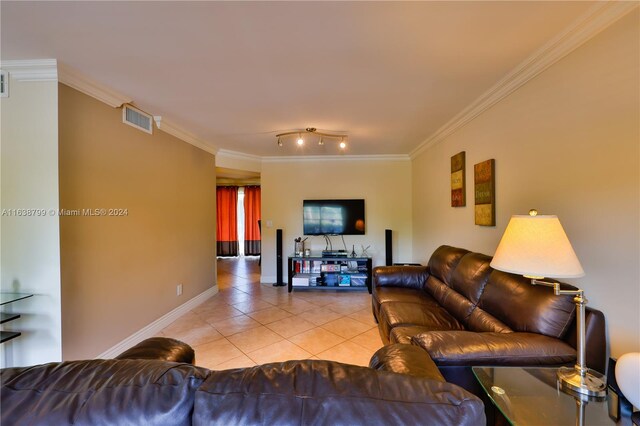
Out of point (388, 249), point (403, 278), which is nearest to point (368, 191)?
point (388, 249)

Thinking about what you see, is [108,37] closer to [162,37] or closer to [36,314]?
[162,37]

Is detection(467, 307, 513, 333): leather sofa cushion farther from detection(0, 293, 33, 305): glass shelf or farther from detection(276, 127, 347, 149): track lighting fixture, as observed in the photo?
detection(0, 293, 33, 305): glass shelf

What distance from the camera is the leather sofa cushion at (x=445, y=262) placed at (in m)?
2.57

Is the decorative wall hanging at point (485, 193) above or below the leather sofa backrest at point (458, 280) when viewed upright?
above

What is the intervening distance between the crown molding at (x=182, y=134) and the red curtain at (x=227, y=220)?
10.8ft

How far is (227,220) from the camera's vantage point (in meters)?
7.43

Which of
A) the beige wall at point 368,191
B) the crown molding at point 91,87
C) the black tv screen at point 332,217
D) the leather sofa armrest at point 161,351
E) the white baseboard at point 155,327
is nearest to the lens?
the leather sofa armrest at point 161,351

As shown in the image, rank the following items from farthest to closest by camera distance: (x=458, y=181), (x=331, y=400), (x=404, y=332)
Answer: (x=458, y=181), (x=404, y=332), (x=331, y=400)

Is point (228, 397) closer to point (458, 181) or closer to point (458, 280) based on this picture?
point (458, 280)

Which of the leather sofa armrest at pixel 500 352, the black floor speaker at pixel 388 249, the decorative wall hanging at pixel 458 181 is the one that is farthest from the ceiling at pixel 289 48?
the black floor speaker at pixel 388 249

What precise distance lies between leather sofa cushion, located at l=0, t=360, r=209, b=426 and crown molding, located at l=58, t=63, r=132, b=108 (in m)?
2.15

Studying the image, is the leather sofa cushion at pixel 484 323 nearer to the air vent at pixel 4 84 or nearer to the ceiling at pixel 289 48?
the ceiling at pixel 289 48

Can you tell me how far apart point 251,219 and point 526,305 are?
6.73 m

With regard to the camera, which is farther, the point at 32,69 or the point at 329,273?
the point at 329,273
